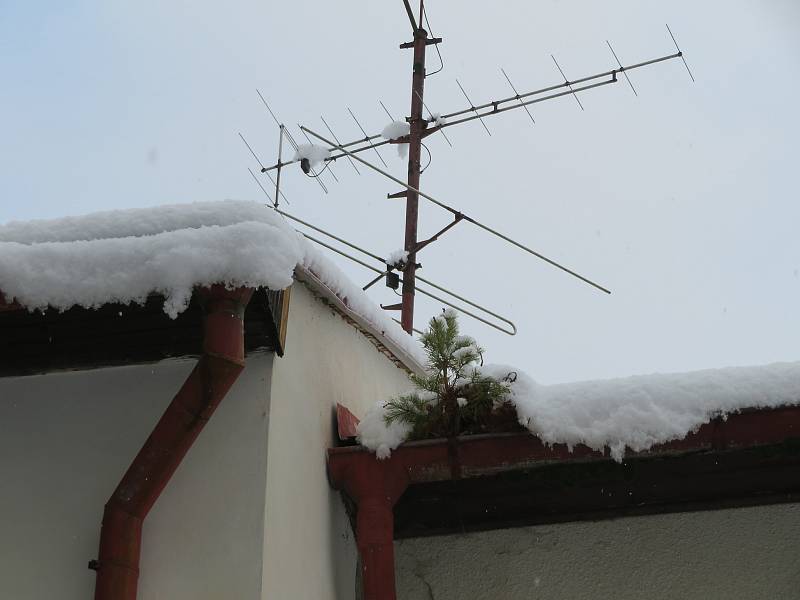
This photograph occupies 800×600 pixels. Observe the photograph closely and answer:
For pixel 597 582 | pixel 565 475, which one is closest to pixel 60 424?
pixel 565 475

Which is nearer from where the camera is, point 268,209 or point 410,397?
point 268,209

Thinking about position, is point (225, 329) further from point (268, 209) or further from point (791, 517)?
point (791, 517)

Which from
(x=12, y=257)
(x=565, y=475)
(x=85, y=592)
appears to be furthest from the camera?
(x=565, y=475)

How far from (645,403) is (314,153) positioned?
11.6 feet

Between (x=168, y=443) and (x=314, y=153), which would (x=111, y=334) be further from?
(x=314, y=153)

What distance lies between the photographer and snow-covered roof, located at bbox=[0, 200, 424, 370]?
95.3 inches

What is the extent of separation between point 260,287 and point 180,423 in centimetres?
42

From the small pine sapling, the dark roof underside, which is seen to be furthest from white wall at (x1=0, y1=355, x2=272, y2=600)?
the small pine sapling

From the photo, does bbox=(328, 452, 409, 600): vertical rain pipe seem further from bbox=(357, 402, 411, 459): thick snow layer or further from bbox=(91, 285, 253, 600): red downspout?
bbox=(91, 285, 253, 600): red downspout

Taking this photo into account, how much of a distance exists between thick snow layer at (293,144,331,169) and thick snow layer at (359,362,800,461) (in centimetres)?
325

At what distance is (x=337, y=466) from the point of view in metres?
3.18

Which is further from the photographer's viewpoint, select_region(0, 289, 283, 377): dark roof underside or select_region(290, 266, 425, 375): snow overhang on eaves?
select_region(290, 266, 425, 375): snow overhang on eaves

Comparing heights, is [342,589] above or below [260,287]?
below

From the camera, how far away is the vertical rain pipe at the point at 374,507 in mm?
3059
